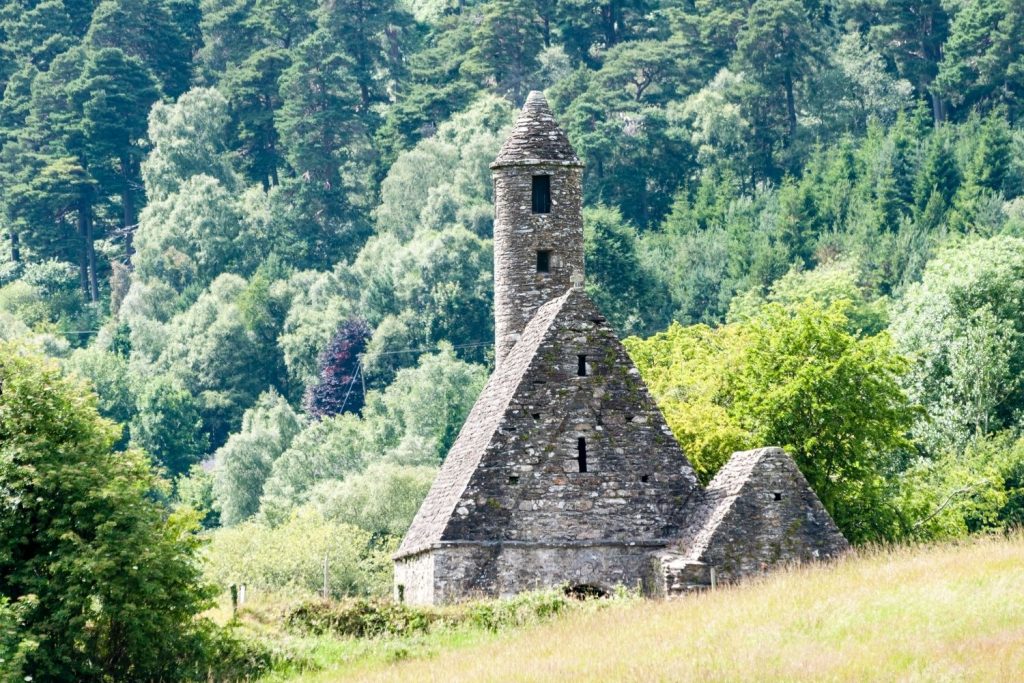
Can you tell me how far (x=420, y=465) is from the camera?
116 m

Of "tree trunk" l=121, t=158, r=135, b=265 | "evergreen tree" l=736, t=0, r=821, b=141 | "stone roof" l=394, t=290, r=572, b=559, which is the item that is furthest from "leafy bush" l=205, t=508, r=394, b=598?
"tree trunk" l=121, t=158, r=135, b=265

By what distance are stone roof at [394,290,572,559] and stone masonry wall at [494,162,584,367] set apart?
5.15m

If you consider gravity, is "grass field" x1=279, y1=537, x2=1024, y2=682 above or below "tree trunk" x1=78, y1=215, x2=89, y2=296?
above

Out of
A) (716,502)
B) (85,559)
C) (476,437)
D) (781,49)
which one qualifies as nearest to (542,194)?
(476,437)

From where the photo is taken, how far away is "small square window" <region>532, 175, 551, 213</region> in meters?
61.0

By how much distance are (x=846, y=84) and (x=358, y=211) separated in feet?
114

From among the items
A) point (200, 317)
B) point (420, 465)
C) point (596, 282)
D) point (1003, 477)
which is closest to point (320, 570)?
point (1003, 477)

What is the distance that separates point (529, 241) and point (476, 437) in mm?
8805

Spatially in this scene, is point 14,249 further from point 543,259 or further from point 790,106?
point 543,259

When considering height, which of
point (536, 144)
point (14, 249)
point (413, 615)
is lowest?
point (14, 249)

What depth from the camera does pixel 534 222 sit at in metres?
60.8

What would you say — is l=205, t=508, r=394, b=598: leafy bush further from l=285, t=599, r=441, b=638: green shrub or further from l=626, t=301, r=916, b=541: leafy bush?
l=285, t=599, r=441, b=638: green shrub

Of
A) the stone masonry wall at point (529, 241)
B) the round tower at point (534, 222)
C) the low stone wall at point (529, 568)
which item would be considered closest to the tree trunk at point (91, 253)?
the round tower at point (534, 222)

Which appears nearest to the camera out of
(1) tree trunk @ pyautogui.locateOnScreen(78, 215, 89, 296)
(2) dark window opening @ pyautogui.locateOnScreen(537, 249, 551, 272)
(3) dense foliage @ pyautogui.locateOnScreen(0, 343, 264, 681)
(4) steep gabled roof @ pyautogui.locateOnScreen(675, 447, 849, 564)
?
(3) dense foliage @ pyautogui.locateOnScreen(0, 343, 264, 681)
